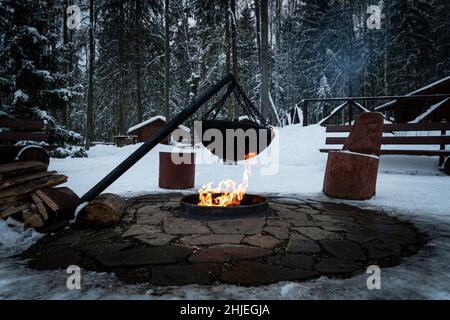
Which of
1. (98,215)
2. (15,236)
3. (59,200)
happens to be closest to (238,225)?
(98,215)

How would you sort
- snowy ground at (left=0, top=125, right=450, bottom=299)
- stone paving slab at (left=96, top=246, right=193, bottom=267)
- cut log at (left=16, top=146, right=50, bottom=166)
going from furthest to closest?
1. cut log at (left=16, top=146, right=50, bottom=166)
2. stone paving slab at (left=96, top=246, right=193, bottom=267)
3. snowy ground at (left=0, top=125, right=450, bottom=299)

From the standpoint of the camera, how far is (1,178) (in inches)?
138

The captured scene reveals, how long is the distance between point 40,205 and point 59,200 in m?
0.21

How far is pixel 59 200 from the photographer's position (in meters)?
3.71

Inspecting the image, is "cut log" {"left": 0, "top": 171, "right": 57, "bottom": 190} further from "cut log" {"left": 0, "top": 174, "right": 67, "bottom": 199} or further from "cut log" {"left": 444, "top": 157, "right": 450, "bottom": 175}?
"cut log" {"left": 444, "top": 157, "right": 450, "bottom": 175}

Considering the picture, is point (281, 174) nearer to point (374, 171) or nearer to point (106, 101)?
point (374, 171)

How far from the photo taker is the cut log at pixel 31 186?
356cm

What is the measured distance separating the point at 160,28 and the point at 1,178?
21.1m

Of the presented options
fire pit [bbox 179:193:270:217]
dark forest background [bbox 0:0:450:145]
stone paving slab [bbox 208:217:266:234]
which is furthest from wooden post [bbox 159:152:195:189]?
dark forest background [bbox 0:0:450:145]

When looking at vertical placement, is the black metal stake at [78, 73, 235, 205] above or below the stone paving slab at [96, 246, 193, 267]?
above

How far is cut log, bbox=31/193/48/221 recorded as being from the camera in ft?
11.7

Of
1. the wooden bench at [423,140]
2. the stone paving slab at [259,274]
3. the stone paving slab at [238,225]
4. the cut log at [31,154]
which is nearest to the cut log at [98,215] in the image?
the stone paving slab at [238,225]

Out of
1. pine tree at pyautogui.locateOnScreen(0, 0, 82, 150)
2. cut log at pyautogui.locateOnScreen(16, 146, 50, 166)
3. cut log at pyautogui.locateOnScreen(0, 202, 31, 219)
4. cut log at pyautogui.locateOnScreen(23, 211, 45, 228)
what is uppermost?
pine tree at pyautogui.locateOnScreen(0, 0, 82, 150)
